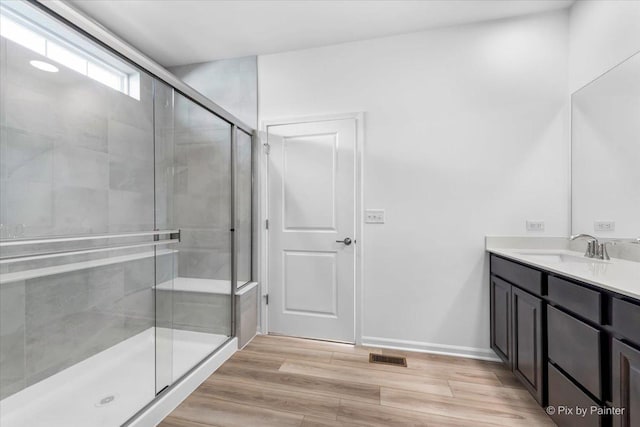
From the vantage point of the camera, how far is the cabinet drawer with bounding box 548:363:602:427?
1.15 metres

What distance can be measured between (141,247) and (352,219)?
1.65 metres

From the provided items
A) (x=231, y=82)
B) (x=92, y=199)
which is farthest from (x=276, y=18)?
(x=92, y=199)

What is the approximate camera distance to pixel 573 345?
1257mm

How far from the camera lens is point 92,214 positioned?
1.78 metres

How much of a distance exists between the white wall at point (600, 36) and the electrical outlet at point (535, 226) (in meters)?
1.06

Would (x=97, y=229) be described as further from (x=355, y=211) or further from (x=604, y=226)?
(x=604, y=226)

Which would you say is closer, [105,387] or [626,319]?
[626,319]

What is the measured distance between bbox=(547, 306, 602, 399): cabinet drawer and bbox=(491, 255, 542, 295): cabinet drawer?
153mm

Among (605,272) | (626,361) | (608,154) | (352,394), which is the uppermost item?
(608,154)

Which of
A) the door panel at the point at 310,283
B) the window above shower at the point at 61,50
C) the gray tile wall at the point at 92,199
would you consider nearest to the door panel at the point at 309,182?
the door panel at the point at 310,283

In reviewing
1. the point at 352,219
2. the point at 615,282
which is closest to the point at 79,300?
the point at 352,219

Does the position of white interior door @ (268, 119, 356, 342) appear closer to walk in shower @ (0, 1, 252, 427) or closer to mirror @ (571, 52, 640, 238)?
walk in shower @ (0, 1, 252, 427)

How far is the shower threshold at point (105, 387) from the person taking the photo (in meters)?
1.49

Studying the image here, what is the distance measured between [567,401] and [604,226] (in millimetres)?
1235
